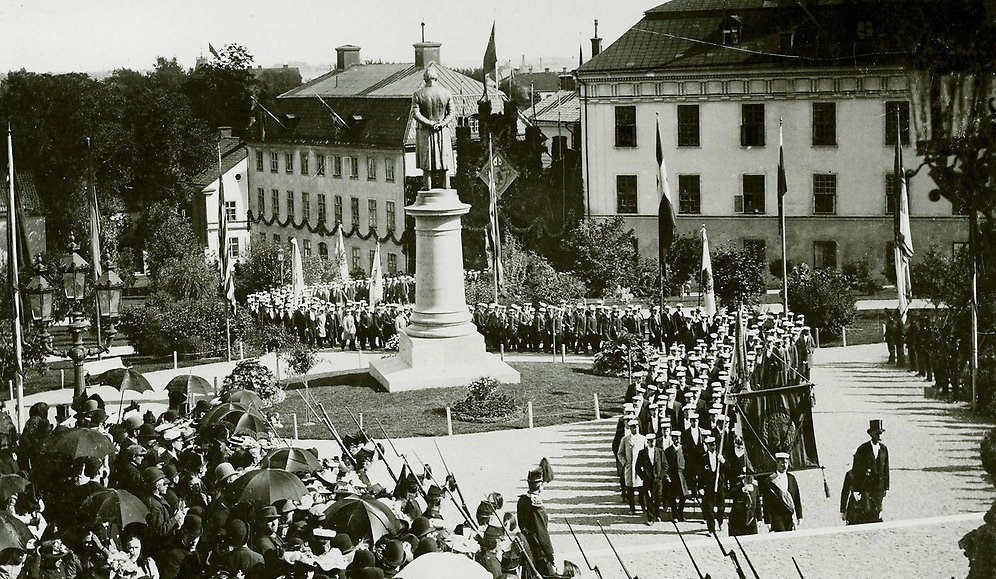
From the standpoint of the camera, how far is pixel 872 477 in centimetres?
1591

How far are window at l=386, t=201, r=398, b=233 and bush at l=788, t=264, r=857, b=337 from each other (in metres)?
27.9

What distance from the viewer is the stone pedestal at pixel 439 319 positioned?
26.9m

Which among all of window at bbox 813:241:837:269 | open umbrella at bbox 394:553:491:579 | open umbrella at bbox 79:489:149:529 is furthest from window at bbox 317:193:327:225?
open umbrella at bbox 394:553:491:579

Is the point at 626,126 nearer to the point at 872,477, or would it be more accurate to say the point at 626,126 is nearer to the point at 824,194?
the point at 824,194

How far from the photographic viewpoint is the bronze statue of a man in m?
27.0

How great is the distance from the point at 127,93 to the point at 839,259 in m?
41.4

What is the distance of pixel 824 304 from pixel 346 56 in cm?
3912

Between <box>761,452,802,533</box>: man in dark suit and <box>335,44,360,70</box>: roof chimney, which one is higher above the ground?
<box>335,44,360,70</box>: roof chimney

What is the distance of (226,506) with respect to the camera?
13.1m

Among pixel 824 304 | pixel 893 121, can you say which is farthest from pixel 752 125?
pixel 824 304

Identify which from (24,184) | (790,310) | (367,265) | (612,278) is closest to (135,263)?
(24,184)

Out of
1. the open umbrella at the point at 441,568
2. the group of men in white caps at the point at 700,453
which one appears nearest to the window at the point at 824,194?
the group of men in white caps at the point at 700,453

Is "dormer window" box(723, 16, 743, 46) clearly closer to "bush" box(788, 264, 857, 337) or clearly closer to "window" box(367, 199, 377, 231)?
"bush" box(788, 264, 857, 337)

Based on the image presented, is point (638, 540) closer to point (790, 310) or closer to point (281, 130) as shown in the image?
point (790, 310)
